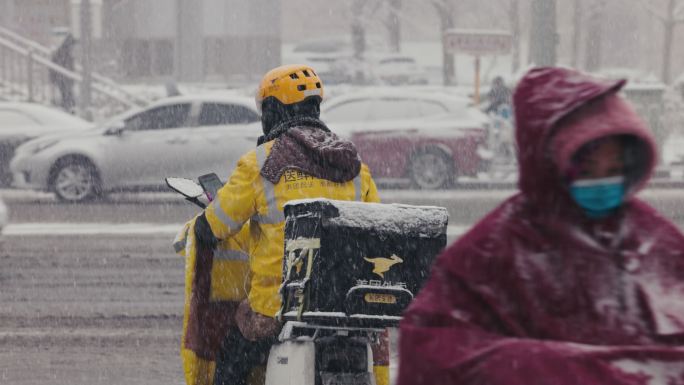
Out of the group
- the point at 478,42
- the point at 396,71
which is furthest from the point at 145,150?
the point at 396,71

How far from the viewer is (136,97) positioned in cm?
3158

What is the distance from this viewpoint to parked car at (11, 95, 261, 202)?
1889 cm

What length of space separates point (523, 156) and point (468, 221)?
14.1 metres

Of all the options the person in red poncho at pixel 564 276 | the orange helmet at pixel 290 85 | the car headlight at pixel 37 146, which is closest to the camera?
the person in red poncho at pixel 564 276

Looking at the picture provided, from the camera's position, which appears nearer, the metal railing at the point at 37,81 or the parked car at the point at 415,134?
the parked car at the point at 415,134

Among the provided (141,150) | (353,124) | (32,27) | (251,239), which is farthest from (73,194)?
(32,27)

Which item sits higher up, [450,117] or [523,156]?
[523,156]

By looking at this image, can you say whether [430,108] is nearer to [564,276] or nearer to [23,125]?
[23,125]

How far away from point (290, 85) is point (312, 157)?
0.76 feet

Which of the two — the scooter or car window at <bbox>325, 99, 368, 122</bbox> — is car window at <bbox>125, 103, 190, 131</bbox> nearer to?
car window at <bbox>325, 99, 368, 122</bbox>

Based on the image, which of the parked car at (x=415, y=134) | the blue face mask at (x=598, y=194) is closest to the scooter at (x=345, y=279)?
the blue face mask at (x=598, y=194)

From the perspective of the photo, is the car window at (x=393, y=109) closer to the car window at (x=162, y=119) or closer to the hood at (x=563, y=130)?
the car window at (x=162, y=119)

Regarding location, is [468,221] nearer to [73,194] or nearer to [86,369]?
[73,194]

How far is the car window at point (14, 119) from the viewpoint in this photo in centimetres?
2086
